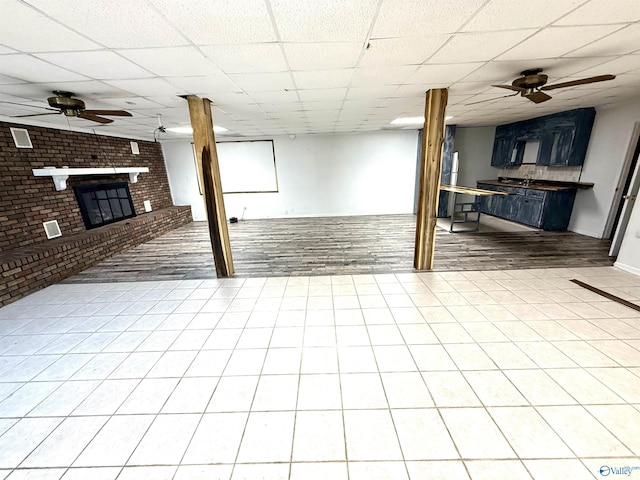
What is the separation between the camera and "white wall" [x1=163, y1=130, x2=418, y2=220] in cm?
745

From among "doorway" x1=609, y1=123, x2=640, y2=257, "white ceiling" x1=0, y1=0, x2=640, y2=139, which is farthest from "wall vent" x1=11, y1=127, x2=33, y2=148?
"doorway" x1=609, y1=123, x2=640, y2=257

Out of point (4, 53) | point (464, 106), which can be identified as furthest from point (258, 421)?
point (464, 106)

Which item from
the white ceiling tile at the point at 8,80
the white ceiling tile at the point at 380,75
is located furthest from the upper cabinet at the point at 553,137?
the white ceiling tile at the point at 8,80

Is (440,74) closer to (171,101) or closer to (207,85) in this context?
(207,85)

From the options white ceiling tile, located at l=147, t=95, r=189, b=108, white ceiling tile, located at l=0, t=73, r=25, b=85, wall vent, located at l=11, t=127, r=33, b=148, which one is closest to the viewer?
white ceiling tile, located at l=0, t=73, r=25, b=85

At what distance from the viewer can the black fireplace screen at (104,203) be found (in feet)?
16.2

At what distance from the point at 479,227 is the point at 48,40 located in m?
7.14

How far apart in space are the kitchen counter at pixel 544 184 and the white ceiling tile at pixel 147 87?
6.85 meters

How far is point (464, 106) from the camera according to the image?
14.4 ft

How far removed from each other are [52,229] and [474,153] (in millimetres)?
9622

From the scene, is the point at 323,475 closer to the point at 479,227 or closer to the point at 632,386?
the point at 632,386

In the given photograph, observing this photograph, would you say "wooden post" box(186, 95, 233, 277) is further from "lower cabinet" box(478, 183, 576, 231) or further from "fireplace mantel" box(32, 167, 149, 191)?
"lower cabinet" box(478, 183, 576, 231)

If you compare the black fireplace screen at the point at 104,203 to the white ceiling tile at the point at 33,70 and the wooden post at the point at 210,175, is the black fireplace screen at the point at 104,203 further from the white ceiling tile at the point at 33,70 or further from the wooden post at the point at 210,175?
the wooden post at the point at 210,175

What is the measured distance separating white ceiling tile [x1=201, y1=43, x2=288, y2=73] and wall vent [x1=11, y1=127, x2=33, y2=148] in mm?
3923
